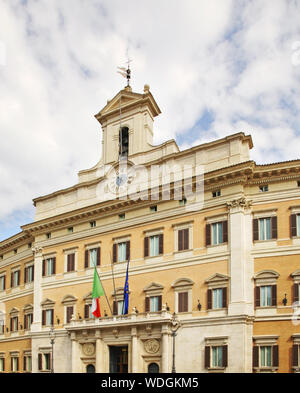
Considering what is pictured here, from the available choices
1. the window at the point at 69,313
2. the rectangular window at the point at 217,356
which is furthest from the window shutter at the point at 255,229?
the window at the point at 69,313

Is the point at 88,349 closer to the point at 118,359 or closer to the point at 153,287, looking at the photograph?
the point at 118,359

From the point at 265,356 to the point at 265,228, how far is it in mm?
7758

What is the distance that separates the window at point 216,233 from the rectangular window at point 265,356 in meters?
6.97

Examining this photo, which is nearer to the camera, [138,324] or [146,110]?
[138,324]

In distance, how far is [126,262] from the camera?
114 feet

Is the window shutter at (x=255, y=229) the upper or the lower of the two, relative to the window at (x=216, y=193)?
lower

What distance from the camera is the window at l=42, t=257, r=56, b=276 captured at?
39.8 m

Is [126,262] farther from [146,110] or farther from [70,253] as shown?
[146,110]

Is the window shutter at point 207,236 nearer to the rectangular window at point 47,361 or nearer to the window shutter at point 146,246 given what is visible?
the window shutter at point 146,246

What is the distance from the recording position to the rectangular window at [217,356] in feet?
93.9

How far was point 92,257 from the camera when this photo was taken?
37.2m

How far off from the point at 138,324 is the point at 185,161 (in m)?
11.9
